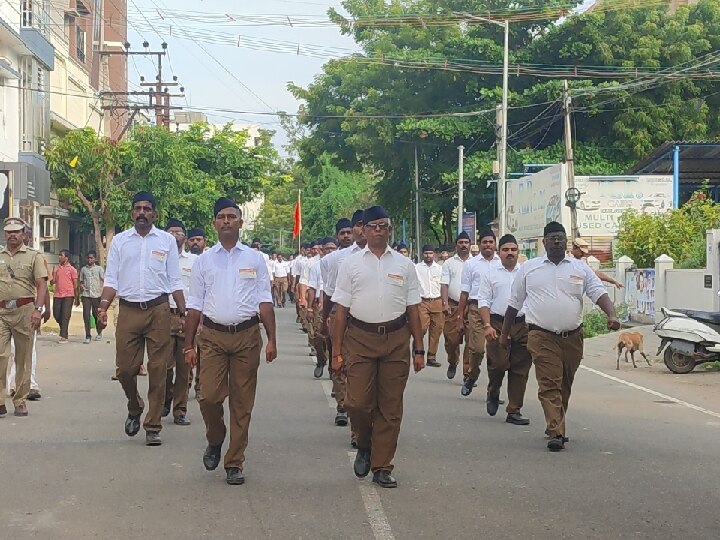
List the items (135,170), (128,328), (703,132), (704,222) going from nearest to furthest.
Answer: (128,328)
(704,222)
(135,170)
(703,132)

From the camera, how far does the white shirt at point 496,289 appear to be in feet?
37.8

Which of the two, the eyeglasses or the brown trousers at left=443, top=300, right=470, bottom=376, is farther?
the brown trousers at left=443, top=300, right=470, bottom=376

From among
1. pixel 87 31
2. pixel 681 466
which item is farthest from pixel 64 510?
pixel 87 31

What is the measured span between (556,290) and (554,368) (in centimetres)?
67

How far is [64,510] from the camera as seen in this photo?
6891mm

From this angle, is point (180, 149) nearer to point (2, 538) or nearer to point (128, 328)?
point (128, 328)

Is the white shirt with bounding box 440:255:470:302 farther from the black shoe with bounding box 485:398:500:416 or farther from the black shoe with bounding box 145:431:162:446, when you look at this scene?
the black shoe with bounding box 145:431:162:446

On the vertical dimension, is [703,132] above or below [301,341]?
above

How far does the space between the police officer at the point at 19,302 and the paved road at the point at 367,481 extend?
1.46 feet

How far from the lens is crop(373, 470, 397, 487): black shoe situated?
7.58m

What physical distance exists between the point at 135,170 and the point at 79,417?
26720mm

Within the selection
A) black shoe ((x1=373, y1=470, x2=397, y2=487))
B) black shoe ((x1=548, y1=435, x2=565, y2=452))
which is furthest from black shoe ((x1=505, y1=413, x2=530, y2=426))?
black shoe ((x1=373, y1=470, x2=397, y2=487))

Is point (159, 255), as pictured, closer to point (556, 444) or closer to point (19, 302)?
point (19, 302)

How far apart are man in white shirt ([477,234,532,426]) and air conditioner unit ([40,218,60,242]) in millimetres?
25640
